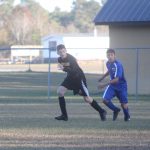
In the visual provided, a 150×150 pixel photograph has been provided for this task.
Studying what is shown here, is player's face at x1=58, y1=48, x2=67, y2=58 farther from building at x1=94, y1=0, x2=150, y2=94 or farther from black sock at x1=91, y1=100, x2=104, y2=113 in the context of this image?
building at x1=94, y1=0, x2=150, y2=94

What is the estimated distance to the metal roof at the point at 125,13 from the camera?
89.9ft

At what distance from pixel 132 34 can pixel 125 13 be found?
3.21ft

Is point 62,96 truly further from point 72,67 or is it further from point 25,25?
point 25,25

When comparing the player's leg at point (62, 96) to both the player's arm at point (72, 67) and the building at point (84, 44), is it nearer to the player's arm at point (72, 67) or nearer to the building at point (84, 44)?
the player's arm at point (72, 67)

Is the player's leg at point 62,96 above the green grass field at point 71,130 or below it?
above

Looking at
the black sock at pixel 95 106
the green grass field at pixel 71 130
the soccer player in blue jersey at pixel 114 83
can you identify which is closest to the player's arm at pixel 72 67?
the soccer player in blue jersey at pixel 114 83

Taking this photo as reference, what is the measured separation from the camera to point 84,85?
1631 centimetres

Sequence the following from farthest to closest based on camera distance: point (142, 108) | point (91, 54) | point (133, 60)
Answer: point (91, 54)
point (133, 60)
point (142, 108)

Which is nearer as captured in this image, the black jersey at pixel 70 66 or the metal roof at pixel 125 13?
the black jersey at pixel 70 66

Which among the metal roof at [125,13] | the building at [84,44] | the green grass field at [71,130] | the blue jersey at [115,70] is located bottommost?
the building at [84,44]

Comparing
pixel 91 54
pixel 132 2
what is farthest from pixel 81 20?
pixel 132 2

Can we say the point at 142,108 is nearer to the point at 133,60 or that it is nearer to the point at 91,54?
the point at 133,60

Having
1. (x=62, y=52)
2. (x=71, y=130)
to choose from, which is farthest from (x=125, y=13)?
(x=71, y=130)

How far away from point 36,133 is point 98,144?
1968 millimetres
